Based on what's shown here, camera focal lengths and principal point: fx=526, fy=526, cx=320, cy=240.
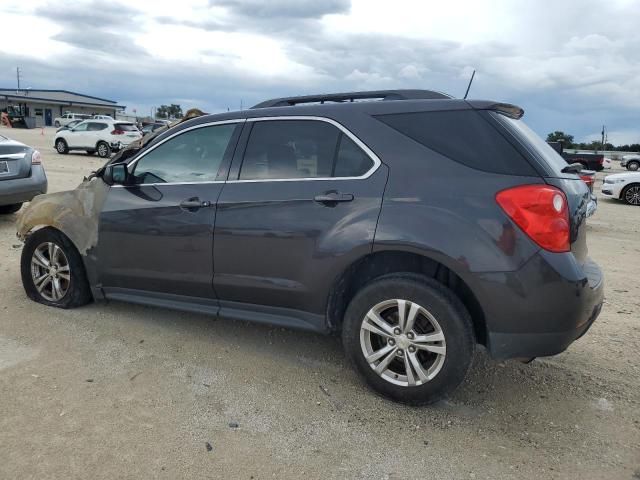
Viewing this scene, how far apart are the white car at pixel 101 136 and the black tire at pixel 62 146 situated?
0.41 feet

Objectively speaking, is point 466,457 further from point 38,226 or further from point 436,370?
point 38,226

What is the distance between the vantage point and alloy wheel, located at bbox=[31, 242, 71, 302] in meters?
4.44

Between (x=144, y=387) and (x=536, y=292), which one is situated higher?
(x=536, y=292)

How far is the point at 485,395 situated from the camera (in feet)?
10.8

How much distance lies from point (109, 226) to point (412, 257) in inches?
93.4

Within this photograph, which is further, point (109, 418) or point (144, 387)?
point (144, 387)

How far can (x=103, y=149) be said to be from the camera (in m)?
22.7

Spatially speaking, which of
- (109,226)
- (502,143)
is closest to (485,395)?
(502,143)

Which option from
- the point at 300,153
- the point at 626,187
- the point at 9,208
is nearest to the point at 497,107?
the point at 300,153

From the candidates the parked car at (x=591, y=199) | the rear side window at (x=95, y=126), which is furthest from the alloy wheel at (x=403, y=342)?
Answer: the rear side window at (x=95, y=126)

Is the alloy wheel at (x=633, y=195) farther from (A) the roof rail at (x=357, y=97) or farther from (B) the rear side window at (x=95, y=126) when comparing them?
(B) the rear side window at (x=95, y=126)

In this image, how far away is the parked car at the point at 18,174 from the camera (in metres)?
7.27

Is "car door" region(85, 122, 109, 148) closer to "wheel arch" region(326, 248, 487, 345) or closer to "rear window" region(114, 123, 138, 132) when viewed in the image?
"rear window" region(114, 123, 138, 132)

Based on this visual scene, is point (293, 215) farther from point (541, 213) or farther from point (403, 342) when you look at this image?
point (541, 213)
